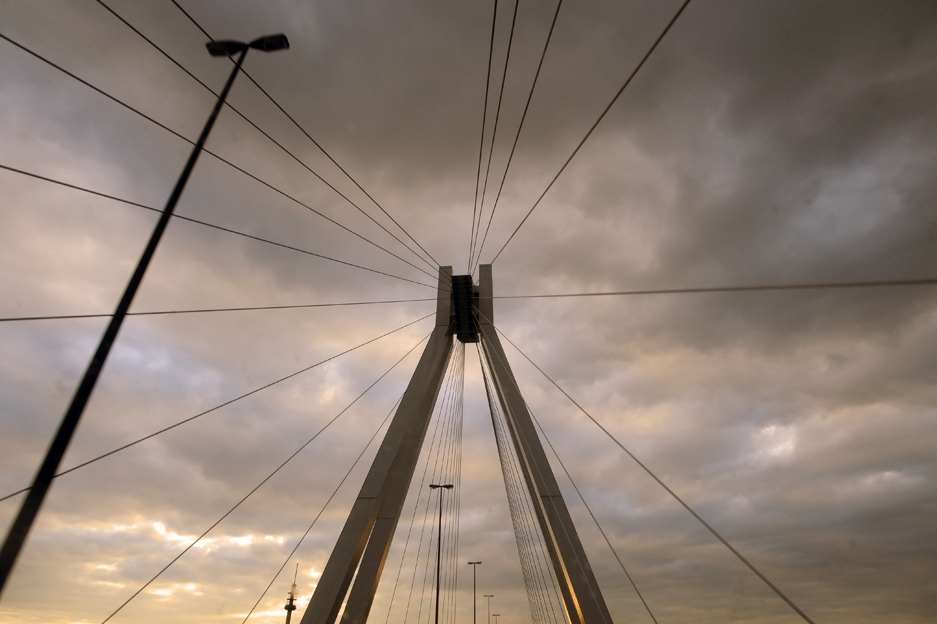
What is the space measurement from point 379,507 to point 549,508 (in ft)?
16.4

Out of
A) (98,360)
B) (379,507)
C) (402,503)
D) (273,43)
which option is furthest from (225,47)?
(402,503)

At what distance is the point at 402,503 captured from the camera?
54.2 feet

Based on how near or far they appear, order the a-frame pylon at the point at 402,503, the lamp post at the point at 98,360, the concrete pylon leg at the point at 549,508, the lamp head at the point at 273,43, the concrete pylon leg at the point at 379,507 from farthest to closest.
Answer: the concrete pylon leg at the point at 549,508 → the a-frame pylon at the point at 402,503 → the concrete pylon leg at the point at 379,507 → the lamp head at the point at 273,43 → the lamp post at the point at 98,360

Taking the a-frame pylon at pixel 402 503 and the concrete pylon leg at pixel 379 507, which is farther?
the a-frame pylon at pixel 402 503

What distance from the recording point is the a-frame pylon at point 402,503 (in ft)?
43.9

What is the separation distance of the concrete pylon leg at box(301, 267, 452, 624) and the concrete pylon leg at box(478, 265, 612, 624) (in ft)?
8.16

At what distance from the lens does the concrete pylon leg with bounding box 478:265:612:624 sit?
13727 mm

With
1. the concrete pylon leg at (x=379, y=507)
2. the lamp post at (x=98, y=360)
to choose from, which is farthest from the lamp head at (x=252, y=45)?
the concrete pylon leg at (x=379, y=507)

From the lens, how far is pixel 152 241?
6.41 m

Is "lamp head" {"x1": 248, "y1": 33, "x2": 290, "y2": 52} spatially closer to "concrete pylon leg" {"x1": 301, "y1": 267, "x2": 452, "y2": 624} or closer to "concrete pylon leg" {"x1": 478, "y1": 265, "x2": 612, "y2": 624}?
"concrete pylon leg" {"x1": 301, "y1": 267, "x2": 452, "y2": 624}

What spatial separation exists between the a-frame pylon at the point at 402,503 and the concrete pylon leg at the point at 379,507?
22mm

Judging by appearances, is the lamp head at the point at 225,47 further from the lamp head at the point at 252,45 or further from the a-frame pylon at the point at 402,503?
the a-frame pylon at the point at 402,503

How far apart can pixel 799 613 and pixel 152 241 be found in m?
8.04

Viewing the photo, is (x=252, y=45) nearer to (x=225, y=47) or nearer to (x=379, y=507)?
(x=225, y=47)
